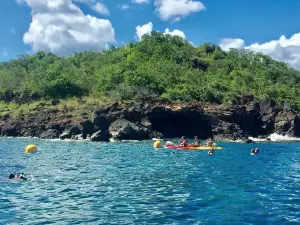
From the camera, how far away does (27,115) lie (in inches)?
3637

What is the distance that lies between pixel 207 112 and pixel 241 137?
9997 mm

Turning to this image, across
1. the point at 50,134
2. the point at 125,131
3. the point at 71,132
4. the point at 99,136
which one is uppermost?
the point at 125,131

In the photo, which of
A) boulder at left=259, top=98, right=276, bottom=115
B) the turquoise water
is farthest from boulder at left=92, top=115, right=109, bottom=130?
the turquoise water

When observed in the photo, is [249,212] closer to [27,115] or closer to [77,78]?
[27,115]

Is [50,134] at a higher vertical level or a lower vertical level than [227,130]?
lower

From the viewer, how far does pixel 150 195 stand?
21578mm

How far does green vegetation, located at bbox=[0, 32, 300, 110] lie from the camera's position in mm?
103125

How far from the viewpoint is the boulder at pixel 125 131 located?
7412 centimetres

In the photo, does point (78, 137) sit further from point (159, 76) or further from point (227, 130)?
point (159, 76)

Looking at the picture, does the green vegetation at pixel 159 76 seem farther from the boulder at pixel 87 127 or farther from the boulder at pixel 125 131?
the boulder at pixel 125 131

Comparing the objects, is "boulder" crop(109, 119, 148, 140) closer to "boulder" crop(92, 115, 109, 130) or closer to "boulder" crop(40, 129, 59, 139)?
"boulder" crop(92, 115, 109, 130)

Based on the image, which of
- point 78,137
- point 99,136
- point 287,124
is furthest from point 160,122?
point 287,124

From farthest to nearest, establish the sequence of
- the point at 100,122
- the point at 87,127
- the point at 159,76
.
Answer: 1. the point at 159,76
2. the point at 100,122
3. the point at 87,127

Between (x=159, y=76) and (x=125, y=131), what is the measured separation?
41773mm
